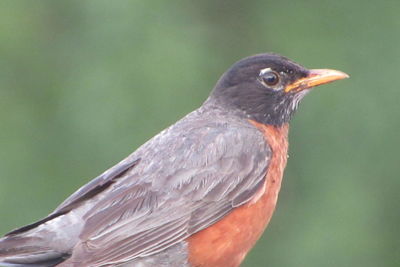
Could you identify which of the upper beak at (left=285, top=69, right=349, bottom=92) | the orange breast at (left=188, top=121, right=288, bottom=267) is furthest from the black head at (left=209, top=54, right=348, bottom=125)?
the orange breast at (left=188, top=121, right=288, bottom=267)

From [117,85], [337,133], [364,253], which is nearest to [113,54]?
[117,85]

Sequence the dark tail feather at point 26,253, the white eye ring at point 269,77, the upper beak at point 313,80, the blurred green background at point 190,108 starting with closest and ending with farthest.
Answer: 1. the dark tail feather at point 26,253
2. the upper beak at point 313,80
3. the white eye ring at point 269,77
4. the blurred green background at point 190,108

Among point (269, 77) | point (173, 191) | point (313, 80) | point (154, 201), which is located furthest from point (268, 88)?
point (154, 201)

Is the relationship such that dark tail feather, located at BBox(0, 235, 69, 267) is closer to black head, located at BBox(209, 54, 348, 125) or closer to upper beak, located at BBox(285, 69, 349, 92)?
black head, located at BBox(209, 54, 348, 125)

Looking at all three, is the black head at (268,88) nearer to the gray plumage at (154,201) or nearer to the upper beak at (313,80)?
the upper beak at (313,80)

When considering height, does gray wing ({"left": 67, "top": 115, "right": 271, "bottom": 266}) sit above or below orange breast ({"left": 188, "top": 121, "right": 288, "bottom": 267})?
above

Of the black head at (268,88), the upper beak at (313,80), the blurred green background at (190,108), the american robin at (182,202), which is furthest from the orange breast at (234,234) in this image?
the blurred green background at (190,108)
